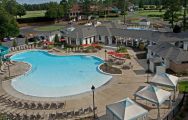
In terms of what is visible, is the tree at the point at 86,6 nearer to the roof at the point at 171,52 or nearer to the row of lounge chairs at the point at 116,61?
the row of lounge chairs at the point at 116,61

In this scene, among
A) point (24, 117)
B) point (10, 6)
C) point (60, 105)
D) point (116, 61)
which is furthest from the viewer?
point (10, 6)

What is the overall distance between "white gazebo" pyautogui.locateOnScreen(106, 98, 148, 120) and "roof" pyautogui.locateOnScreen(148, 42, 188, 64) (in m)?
15.8

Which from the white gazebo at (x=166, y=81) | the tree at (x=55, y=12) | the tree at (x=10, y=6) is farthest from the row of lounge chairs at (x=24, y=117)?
the tree at (x=10, y=6)

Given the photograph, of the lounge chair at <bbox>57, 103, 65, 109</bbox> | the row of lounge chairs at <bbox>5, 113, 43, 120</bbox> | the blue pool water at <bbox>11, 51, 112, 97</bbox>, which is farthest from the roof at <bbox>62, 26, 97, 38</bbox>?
the row of lounge chairs at <bbox>5, 113, 43, 120</bbox>

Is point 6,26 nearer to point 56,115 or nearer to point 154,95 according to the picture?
point 56,115

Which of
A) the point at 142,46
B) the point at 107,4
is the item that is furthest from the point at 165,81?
the point at 107,4

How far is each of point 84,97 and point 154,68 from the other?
40.5ft

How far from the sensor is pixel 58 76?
40500mm

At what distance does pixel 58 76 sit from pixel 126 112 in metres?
Answer: 19.8

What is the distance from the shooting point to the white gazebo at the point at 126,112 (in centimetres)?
2236

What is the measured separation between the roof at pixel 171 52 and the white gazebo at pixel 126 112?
51.9 feet

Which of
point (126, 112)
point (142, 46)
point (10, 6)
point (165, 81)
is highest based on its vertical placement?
point (10, 6)

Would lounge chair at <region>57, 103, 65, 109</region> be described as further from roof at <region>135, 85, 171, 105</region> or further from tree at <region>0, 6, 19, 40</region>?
tree at <region>0, 6, 19, 40</region>

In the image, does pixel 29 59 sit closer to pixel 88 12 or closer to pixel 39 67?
pixel 39 67
